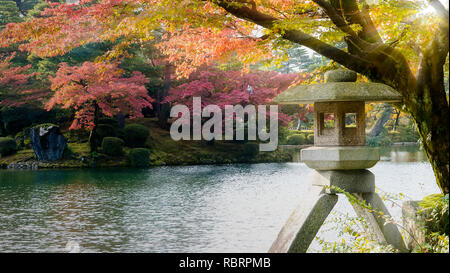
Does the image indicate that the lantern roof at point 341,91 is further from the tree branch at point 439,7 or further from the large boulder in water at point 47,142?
the large boulder in water at point 47,142

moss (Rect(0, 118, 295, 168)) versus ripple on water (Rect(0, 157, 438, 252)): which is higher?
moss (Rect(0, 118, 295, 168))

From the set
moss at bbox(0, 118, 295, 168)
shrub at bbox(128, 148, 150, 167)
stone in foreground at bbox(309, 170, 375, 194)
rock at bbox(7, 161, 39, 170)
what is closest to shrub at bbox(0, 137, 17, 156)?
moss at bbox(0, 118, 295, 168)

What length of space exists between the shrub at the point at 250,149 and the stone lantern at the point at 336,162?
53.0 ft

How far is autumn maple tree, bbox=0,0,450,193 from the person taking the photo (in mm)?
4797

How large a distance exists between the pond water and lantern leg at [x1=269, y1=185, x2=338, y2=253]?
0.61 metres

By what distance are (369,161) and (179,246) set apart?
2.78 m

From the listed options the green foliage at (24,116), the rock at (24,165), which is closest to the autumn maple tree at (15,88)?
→ the green foliage at (24,116)

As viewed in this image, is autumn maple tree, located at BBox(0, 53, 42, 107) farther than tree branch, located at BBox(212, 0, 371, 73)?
Yes

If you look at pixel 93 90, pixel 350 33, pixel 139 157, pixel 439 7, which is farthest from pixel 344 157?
pixel 139 157

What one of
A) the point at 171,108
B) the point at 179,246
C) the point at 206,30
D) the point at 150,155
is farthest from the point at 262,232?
the point at 171,108

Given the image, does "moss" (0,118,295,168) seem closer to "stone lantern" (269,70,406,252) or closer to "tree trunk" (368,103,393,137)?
"tree trunk" (368,103,393,137)

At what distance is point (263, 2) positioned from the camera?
19.6 ft

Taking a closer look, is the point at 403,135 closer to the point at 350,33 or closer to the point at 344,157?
the point at 350,33
